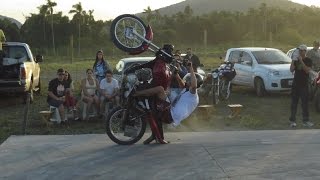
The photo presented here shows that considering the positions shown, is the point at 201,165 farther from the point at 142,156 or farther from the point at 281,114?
the point at 281,114

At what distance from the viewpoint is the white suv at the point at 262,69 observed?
16594 millimetres

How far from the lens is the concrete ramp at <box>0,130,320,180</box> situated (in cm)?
711

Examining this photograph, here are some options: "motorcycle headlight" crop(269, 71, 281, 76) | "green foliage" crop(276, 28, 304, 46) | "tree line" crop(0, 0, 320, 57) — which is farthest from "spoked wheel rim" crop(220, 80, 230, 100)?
"green foliage" crop(276, 28, 304, 46)

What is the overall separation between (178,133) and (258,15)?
65269 mm

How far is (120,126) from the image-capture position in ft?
30.2

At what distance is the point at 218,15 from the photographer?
7625 centimetres

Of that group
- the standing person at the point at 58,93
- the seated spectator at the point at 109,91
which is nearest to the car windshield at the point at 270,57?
the seated spectator at the point at 109,91

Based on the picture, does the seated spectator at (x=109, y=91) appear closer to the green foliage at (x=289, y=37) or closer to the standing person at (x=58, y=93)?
the standing person at (x=58, y=93)

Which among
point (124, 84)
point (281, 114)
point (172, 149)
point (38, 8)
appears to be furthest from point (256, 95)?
point (38, 8)

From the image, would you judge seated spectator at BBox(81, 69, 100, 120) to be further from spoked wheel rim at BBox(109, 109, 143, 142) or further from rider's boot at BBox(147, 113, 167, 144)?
rider's boot at BBox(147, 113, 167, 144)

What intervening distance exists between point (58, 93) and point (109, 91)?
1136mm

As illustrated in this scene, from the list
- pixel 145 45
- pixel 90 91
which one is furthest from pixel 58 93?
pixel 145 45

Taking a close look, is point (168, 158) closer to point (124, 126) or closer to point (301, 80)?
point (124, 126)

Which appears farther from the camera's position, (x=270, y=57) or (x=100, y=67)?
(x=270, y=57)
